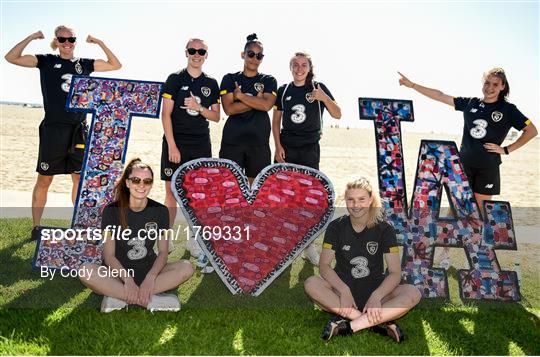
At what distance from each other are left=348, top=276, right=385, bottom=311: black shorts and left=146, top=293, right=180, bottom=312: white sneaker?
5.27 ft

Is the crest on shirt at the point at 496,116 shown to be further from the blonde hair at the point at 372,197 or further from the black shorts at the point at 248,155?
the black shorts at the point at 248,155

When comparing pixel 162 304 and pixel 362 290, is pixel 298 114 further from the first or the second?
pixel 162 304

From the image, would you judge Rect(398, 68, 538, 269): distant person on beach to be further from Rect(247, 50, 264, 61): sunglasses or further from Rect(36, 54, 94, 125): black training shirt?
Rect(36, 54, 94, 125): black training shirt

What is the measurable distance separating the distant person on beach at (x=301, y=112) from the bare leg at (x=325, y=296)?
195 centimetres

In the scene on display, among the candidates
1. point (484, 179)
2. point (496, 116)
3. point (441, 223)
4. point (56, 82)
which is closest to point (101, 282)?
point (56, 82)

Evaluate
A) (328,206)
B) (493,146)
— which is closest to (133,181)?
(328,206)

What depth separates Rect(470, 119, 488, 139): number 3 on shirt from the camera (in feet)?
19.0

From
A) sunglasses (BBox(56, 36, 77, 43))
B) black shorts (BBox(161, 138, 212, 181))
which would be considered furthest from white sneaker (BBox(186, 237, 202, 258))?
sunglasses (BBox(56, 36, 77, 43))

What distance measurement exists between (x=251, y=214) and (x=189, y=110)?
4.84 ft

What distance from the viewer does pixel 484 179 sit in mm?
5938

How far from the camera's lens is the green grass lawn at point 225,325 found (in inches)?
151

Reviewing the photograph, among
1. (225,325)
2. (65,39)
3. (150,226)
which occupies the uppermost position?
(65,39)

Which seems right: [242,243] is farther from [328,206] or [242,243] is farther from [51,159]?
[51,159]

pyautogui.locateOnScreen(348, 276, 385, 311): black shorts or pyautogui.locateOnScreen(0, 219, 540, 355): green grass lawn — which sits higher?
pyautogui.locateOnScreen(348, 276, 385, 311): black shorts
